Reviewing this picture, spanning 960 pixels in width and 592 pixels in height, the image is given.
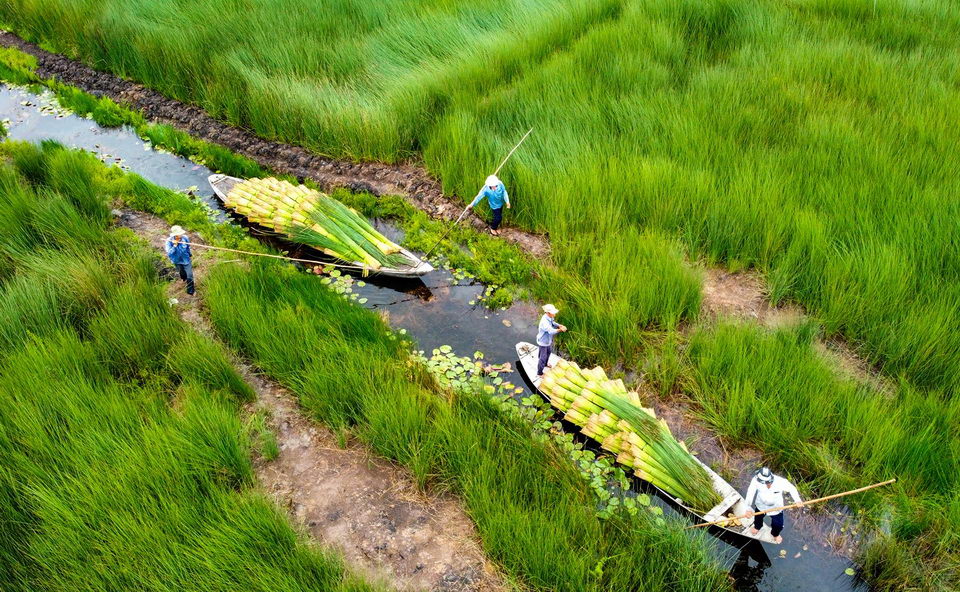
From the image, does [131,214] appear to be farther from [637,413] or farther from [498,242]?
[637,413]

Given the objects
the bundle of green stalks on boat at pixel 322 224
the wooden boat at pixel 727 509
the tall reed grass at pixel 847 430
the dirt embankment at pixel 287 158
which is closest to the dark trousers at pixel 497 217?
the dirt embankment at pixel 287 158

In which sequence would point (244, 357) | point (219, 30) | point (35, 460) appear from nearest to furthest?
point (35, 460) → point (244, 357) → point (219, 30)

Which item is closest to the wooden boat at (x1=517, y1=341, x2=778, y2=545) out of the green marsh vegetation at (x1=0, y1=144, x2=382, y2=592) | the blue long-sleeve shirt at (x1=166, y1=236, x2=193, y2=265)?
the green marsh vegetation at (x1=0, y1=144, x2=382, y2=592)

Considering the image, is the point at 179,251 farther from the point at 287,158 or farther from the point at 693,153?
the point at 693,153

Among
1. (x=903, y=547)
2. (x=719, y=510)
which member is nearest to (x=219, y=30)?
(x=719, y=510)

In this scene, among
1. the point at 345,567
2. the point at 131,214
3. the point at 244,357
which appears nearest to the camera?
the point at 345,567

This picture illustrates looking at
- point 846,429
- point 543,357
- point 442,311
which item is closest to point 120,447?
point 442,311
